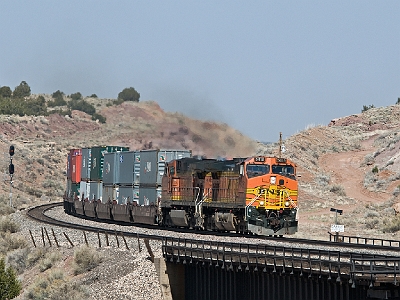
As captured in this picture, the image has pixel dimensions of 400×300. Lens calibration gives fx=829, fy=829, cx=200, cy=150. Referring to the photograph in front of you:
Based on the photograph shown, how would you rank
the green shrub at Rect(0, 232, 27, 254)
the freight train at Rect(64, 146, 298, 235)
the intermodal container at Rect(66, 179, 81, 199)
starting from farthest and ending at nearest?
the intermodal container at Rect(66, 179, 81, 199) < the green shrub at Rect(0, 232, 27, 254) < the freight train at Rect(64, 146, 298, 235)

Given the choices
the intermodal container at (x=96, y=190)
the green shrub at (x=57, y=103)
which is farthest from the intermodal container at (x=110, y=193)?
the green shrub at (x=57, y=103)

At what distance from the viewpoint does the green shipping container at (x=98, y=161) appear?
5384cm

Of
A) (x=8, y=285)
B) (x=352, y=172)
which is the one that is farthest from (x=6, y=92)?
(x=8, y=285)

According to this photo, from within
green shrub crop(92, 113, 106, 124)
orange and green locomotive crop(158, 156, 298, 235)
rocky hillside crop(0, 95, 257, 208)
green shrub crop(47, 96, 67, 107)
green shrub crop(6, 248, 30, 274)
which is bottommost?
green shrub crop(6, 248, 30, 274)

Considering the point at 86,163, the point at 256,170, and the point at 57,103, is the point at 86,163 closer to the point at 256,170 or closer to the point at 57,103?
the point at 256,170

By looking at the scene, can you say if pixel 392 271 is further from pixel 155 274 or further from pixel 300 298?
pixel 155 274

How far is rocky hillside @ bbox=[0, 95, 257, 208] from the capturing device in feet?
172

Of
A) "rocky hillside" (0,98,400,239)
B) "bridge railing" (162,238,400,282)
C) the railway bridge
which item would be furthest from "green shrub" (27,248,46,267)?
"rocky hillside" (0,98,400,239)

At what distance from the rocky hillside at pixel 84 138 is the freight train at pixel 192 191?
541 centimetres

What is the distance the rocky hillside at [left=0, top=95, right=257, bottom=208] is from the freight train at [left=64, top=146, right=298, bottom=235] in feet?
17.7

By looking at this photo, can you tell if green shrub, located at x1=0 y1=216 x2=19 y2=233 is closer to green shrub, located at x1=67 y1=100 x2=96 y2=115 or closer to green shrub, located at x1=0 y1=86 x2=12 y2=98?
green shrub, located at x1=67 y1=100 x2=96 y2=115

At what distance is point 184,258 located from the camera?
27.1m

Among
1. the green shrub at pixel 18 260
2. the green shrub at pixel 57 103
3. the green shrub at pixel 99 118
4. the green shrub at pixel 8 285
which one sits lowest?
the green shrub at pixel 8 285

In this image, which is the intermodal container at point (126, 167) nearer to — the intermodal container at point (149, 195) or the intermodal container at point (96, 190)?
the intermodal container at point (149, 195)
